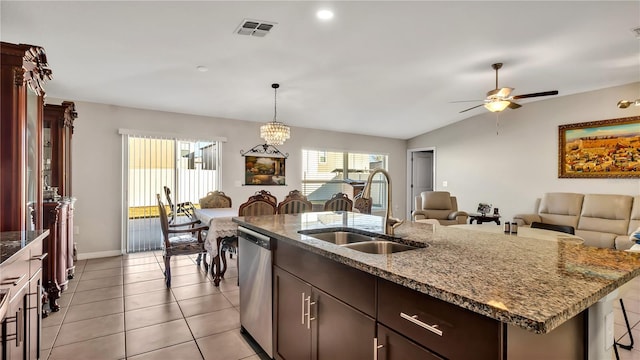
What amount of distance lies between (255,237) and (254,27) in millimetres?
1997

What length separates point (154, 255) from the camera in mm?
5078

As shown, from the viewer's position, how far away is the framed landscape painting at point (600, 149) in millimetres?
5010

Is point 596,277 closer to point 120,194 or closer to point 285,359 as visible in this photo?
point 285,359

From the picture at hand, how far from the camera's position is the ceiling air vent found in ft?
9.57

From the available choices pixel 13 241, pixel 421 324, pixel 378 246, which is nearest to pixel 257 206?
pixel 378 246

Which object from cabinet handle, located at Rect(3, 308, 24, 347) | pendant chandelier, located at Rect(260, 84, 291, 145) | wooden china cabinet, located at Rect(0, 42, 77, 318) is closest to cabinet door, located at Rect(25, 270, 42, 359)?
cabinet handle, located at Rect(3, 308, 24, 347)

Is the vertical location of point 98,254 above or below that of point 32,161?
below

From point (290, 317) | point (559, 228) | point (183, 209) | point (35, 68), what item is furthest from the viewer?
point (183, 209)

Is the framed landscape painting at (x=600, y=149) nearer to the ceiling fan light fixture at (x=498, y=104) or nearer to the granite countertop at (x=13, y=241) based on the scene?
the ceiling fan light fixture at (x=498, y=104)

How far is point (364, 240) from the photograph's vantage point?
206 cm

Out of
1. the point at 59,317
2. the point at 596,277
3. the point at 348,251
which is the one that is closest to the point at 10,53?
the point at 59,317

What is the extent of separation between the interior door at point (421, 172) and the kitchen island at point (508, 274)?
7.05 meters

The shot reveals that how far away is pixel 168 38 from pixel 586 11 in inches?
159

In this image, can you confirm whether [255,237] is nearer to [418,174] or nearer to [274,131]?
[274,131]
